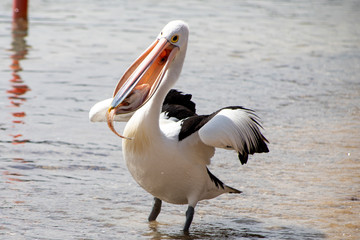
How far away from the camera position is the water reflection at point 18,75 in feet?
21.2

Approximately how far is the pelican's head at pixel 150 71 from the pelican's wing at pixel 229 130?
31cm

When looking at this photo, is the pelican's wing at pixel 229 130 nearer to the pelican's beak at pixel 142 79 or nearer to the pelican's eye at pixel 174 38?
the pelican's beak at pixel 142 79

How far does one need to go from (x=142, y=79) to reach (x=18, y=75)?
14.4 feet

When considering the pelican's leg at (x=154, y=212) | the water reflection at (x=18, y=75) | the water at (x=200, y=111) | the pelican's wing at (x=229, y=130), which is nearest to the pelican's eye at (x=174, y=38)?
the pelican's wing at (x=229, y=130)

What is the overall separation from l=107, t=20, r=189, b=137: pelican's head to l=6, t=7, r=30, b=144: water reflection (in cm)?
199

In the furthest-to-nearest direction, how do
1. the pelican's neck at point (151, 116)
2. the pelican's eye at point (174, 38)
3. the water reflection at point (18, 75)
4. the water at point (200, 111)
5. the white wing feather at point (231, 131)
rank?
the water reflection at point (18, 75)
the water at point (200, 111)
the pelican's eye at point (174, 38)
the pelican's neck at point (151, 116)
the white wing feather at point (231, 131)

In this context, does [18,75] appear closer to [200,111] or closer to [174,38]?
[200,111]

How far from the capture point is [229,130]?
4.01 metres

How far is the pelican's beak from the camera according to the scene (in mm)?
4012

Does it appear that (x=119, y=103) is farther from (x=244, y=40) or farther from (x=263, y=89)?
(x=244, y=40)

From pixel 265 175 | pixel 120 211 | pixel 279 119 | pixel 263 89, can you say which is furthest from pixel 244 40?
pixel 120 211

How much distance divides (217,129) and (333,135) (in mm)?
2915

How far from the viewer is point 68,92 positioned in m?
7.62

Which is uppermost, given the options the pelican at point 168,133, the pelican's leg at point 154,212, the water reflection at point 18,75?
the pelican at point 168,133
